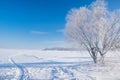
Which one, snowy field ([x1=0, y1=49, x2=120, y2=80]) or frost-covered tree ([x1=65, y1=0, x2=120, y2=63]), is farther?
frost-covered tree ([x1=65, y1=0, x2=120, y2=63])

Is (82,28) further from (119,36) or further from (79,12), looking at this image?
(119,36)

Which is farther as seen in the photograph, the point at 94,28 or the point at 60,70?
the point at 94,28

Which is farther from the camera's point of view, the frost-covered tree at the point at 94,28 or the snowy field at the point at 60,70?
the frost-covered tree at the point at 94,28

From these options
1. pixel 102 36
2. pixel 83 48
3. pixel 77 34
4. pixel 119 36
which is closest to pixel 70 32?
pixel 77 34

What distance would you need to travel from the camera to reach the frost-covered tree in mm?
22141

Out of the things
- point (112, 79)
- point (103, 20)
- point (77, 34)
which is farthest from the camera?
point (77, 34)

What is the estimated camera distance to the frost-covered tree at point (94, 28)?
22.1 metres

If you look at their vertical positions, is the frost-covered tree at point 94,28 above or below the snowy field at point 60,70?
above

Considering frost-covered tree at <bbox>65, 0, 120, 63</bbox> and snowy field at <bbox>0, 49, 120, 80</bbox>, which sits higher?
frost-covered tree at <bbox>65, 0, 120, 63</bbox>

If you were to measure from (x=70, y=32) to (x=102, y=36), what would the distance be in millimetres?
4381

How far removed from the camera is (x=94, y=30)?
22500 millimetres

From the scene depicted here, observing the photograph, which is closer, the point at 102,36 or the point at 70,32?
the point at 102,36

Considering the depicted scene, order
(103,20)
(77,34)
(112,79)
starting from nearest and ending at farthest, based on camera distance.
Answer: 1. (112,79)
2. (103,20)
3. (77,34)

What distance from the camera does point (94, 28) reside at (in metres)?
22.6
